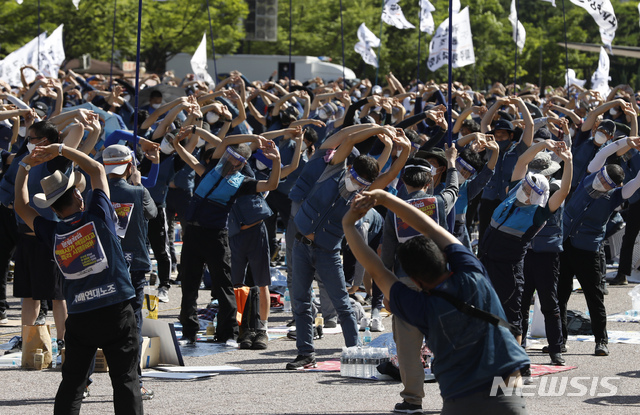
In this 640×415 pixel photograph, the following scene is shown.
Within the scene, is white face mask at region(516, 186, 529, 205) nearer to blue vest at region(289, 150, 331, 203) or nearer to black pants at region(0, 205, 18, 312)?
blue vest at region(289, 150, 331, 203)

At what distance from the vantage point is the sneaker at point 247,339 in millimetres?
9750

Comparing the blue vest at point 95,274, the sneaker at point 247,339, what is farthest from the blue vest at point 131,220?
the sneaker at point 247,339

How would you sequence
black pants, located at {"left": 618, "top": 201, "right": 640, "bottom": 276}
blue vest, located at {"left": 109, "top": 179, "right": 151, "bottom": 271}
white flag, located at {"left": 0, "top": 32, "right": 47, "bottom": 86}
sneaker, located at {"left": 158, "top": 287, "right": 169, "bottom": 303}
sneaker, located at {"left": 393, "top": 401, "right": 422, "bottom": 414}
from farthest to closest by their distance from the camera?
white flag, located at {"left": 0, "top": 32, "right": 47, "bottom": 86}, black pants, located at {"left": 618, "top": 201, "right": 640, "bottom": 276}, sneaker, located at {"left": 158, "top": 287, "right": 169, "bottom": 303}, blue vest, located at {"left": 109, "top": 179, "right": 151, "bottom": 271}, sneaker, located at {"left": 393, "top": 401, "right": 422, "bottom": 414}

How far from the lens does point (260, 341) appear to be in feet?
32.1

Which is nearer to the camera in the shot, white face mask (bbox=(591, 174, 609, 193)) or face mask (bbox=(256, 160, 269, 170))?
white face mask (bbox=(591, 174, 609, 193))

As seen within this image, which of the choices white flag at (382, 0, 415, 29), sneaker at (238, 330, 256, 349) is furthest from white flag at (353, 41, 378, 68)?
sneaker at (238, 330, 256, 349)

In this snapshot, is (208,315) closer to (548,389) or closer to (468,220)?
(548,389)

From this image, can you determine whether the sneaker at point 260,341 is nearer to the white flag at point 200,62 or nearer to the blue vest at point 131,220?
the blue vest at point 131,220

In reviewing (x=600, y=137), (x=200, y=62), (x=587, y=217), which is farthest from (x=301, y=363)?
(x=200, y=62)

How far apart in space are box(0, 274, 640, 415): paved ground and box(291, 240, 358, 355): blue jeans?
0.35 m

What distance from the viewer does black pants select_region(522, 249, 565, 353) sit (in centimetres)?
902

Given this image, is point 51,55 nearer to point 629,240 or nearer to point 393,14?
point 393,14

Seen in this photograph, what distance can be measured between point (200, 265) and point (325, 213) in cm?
176

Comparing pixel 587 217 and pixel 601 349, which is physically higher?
pixel 587 217
